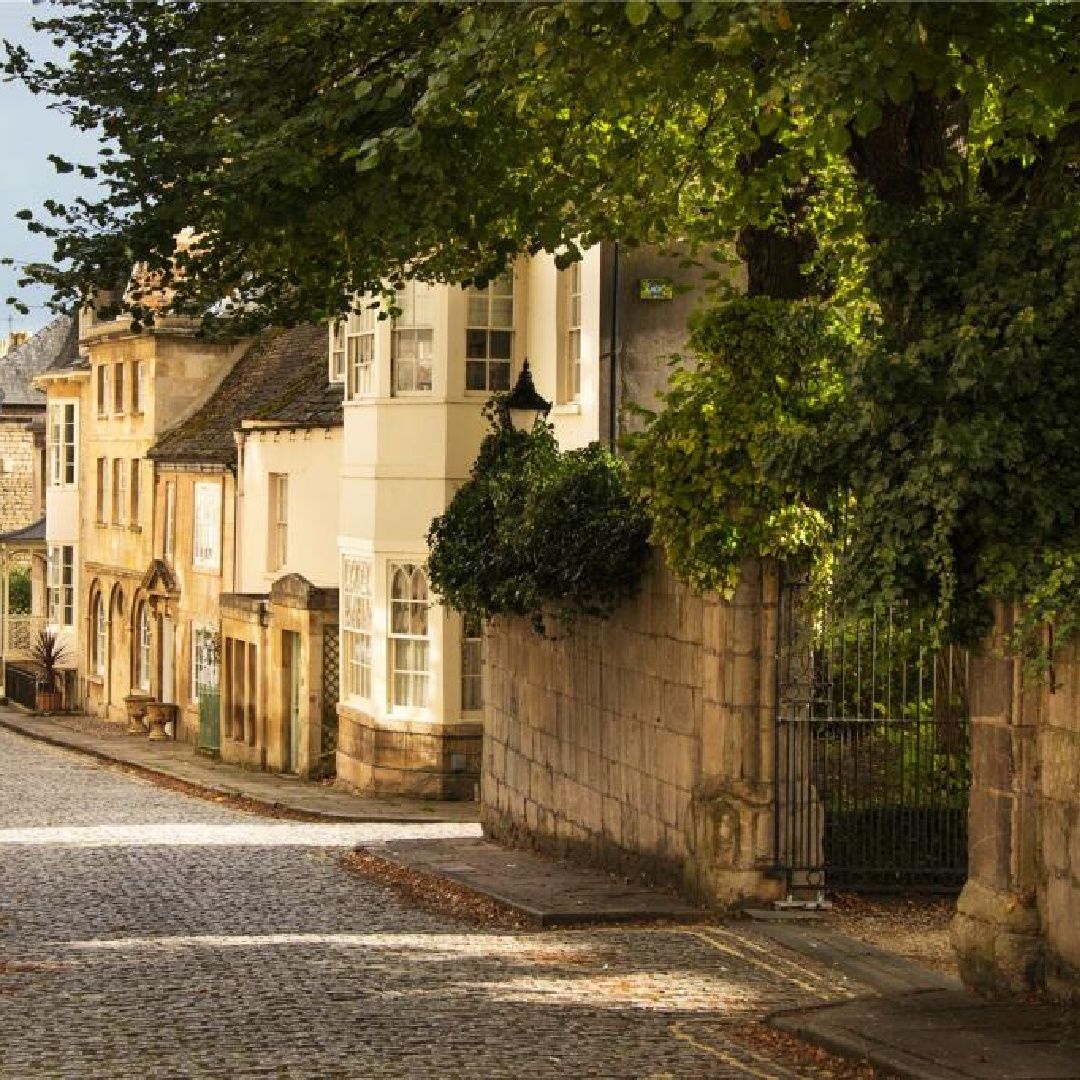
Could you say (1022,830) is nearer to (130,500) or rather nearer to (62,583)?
(130,500)

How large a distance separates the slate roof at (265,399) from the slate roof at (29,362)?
26.0 metres

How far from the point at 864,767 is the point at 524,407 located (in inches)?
212

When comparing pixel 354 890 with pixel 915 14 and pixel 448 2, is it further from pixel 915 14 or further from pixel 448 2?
pixel 915 14

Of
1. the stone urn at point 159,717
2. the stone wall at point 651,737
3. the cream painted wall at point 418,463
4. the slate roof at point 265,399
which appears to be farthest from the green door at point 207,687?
the stone wall at point 651,737

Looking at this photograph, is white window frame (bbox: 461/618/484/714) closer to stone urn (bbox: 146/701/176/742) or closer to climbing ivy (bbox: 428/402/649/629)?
climbing ivy (bbox: 428/402/649/629)

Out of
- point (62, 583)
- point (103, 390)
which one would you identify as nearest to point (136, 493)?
point (103, 390)

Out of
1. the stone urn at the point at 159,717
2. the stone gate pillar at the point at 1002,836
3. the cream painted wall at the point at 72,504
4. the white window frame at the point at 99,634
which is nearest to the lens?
the stone gate pillar at the point at 1002,836

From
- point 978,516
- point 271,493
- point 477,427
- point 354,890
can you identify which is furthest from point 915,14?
point 271,493

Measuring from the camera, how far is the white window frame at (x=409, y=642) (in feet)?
95.0

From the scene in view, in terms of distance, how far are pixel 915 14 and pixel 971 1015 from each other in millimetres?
4883

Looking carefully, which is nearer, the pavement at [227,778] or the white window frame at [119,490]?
the pavement at [227,778]

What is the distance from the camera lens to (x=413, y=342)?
93.8 feet

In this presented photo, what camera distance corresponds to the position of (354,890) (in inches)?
698

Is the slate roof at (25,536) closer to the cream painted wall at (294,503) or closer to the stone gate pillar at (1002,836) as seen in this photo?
the cream painted wall at (294,503)
